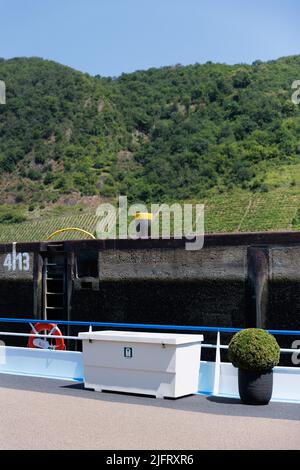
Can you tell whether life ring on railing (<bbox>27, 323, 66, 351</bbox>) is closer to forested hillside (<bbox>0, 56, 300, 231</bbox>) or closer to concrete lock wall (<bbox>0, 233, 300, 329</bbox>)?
concrete lock wall (<bbox>0, 233, 300, 329</bbox>)

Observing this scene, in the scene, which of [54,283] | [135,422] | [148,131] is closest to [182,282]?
[54,283]

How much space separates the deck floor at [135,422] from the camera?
322 inches

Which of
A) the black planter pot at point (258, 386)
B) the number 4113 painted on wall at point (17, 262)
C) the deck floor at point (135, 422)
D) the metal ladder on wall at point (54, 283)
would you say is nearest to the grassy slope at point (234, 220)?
the number 4113 painted on wall at point (17, 262)

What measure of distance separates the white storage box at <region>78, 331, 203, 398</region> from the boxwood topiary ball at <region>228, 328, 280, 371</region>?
97cm

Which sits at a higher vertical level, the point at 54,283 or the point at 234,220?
Result: the point at 234,220

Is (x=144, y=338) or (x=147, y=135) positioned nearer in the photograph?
(x=144, y=338)

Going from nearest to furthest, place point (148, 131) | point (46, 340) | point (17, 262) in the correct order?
point (46, 340) < point (17, 262) < point (148, 131)

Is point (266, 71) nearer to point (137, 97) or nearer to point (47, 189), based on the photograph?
point (137, 97)

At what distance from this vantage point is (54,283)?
19.4 meters

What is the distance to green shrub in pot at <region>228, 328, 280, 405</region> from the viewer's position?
10594 mm

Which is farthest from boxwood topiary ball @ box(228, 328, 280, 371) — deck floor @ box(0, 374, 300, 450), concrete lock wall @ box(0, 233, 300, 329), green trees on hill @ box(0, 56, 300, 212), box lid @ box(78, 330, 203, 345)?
green trees on hill @ box(0, 56, 300, 212)

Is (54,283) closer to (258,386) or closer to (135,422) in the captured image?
(258,386)

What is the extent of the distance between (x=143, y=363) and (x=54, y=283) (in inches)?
319

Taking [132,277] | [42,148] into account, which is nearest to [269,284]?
[132,277]
